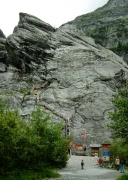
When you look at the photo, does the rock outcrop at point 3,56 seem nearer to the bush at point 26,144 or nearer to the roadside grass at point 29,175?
the bush at point 26,144

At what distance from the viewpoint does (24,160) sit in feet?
96.6

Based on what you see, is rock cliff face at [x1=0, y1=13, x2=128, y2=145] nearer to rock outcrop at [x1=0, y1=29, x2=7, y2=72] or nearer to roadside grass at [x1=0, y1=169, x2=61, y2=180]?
rock outcrop at [x1=0, y1=29, x2=7, y2=72]

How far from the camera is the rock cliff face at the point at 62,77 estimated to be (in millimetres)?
70062

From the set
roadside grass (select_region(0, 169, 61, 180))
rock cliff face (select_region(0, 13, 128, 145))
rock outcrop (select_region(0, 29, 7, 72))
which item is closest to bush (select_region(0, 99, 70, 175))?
roadside grass (select_region(0, 169, 61, 180))

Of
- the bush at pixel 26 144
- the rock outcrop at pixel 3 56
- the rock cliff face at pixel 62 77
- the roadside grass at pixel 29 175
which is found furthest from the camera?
the rock outcrop at pixel 3 56

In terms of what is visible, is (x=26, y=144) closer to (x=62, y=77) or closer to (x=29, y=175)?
(x=29, y=175)

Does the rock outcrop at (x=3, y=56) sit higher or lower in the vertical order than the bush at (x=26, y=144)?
higher

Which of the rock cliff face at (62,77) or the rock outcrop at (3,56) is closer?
the rock cliff face at (62,77)

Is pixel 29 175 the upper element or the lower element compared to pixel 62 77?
lower

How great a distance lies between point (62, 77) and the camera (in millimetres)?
83125

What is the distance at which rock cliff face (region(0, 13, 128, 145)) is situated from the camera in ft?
230

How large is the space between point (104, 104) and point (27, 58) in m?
29.0

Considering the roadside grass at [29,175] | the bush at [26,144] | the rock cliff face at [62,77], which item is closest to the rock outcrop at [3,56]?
the rock cliff face at [62,77]

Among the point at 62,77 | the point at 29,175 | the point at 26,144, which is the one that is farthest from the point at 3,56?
the point at 29,175
